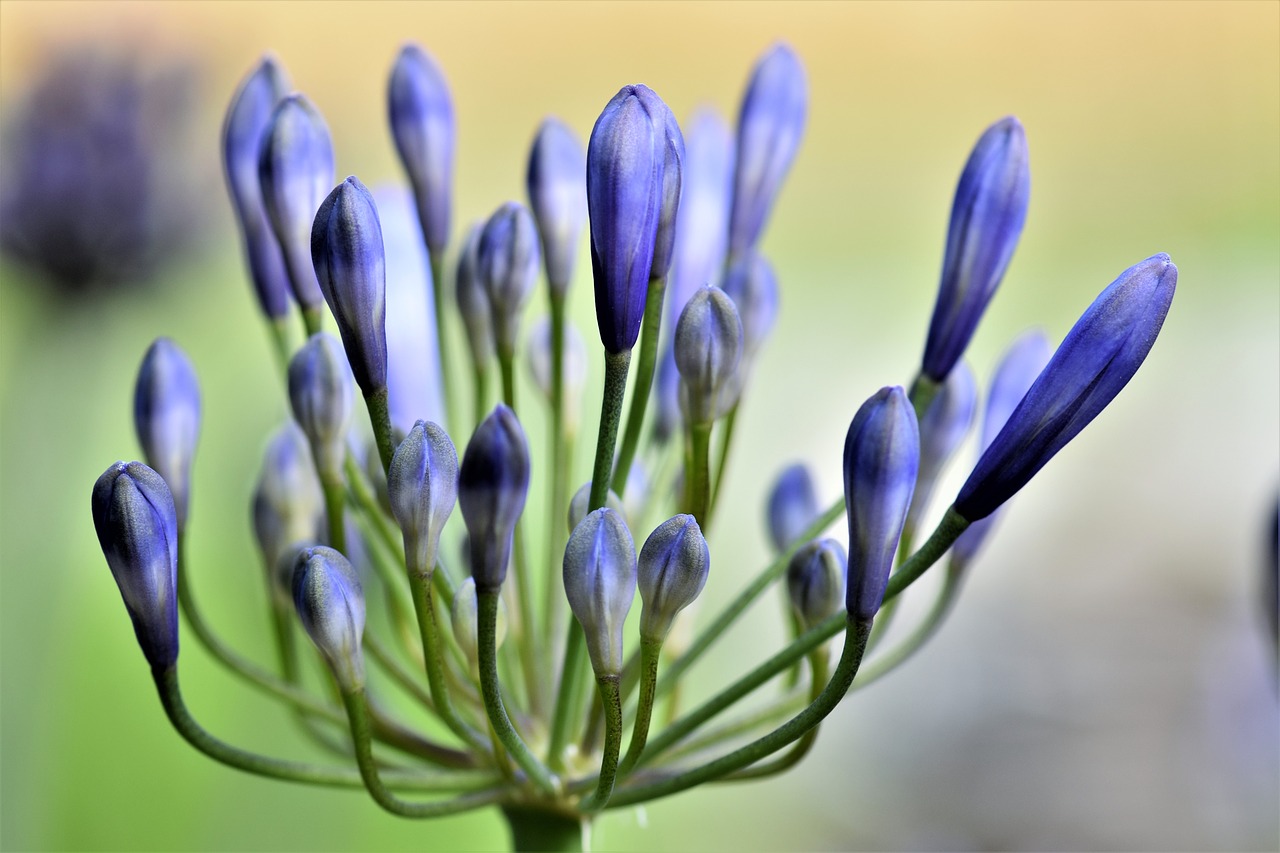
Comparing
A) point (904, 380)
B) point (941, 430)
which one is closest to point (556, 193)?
point (941, 430)

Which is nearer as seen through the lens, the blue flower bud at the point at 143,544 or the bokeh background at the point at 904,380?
the blue flower bud at the point at 143,544

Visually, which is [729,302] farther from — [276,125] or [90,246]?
[90,246]

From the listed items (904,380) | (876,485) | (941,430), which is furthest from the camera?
(904,380)

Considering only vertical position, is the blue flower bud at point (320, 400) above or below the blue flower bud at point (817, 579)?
above

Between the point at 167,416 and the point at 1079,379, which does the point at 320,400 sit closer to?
the point at 167,416

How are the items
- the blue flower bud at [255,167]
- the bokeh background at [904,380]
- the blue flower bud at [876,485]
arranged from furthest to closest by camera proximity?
the bokeh background at [904,380] → the blue flower bud at [255,167] → the blue flower bud at [876,485]

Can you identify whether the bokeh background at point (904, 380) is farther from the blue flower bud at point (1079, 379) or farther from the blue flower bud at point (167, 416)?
the blue flower bud at point (1079, 379)

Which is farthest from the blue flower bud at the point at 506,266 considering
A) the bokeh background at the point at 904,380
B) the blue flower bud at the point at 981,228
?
the bokeh background at the point at 904,380
